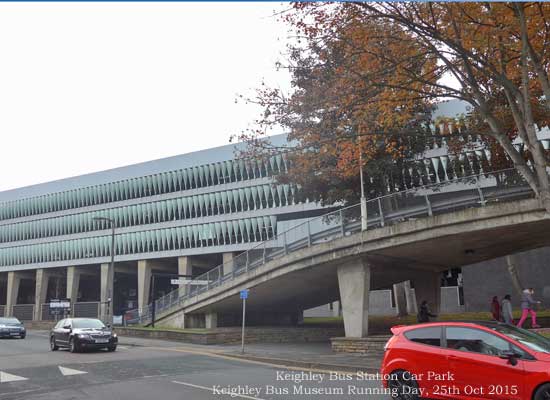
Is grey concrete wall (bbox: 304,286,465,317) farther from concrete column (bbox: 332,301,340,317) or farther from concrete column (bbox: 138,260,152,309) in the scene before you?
concrete column (bbox: 138,260,152,309)

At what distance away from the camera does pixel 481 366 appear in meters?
7.80

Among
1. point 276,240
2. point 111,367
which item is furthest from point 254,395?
point 276,240

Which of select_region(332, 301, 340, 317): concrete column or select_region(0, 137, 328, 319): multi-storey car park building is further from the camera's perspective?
select_region(332, 301, 340, 317): concrete column

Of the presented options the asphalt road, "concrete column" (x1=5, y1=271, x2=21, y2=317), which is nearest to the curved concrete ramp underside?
the asphalt road

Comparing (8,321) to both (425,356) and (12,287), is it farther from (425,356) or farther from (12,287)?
(12,287)

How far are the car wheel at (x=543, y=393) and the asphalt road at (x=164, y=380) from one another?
309 cm

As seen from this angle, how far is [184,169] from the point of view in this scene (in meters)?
55.2

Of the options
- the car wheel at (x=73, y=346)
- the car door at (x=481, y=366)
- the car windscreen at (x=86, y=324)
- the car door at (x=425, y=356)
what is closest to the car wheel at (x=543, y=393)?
the car door at (x=481, y=366)

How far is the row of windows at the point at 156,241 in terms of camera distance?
49406 mm

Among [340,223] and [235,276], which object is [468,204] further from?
[235,276]

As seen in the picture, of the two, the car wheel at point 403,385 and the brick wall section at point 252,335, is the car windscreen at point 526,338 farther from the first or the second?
the brick wall section at point 252,335

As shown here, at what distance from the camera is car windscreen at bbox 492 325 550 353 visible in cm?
773

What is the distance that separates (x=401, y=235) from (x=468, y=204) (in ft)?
8.51

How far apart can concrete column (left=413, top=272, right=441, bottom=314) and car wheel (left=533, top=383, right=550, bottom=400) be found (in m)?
19.2
